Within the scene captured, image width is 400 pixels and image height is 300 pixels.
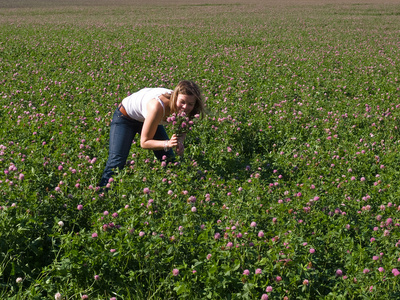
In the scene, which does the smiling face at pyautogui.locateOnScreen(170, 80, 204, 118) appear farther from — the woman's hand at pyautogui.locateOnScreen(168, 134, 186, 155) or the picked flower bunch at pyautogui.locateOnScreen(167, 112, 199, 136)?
A: the woman's hand at pyautogui.locateOnScreen(168, 134, 186, 155)

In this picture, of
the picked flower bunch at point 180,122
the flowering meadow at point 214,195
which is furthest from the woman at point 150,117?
the flowering meadow at point 214,195

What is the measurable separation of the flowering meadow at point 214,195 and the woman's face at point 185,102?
670mm

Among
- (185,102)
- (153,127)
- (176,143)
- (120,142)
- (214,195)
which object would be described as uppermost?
(185,102)

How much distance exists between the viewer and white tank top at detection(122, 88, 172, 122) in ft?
15.5

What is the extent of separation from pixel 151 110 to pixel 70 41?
14787mm

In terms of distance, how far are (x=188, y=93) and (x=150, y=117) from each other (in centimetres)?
50

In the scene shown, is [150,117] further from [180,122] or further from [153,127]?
[180,122]

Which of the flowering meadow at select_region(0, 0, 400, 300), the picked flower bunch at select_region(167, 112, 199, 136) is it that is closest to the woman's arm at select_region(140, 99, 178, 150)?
the picked flower bunch at select_region(167, 112, 199, 136)

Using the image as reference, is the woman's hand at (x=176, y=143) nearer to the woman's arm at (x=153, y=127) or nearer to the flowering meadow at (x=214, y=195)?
the woman's arm at (x=153, y=127)

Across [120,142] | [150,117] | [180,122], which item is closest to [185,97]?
[180,122]

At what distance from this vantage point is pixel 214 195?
4.50 m

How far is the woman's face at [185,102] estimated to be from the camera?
14.7 feet

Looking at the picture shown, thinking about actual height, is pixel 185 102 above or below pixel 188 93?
below

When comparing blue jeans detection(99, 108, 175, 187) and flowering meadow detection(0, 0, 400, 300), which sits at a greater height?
blue jeans detection(99, 108, 175, 187)
